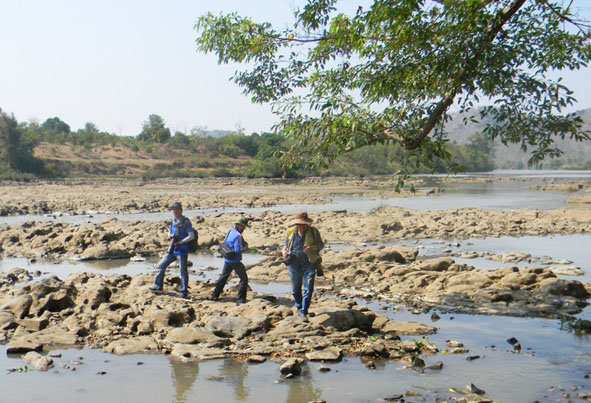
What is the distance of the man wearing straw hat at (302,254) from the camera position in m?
9.34

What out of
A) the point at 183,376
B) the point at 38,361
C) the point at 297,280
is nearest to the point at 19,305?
the point at 38,361

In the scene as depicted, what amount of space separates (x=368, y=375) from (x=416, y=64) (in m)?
3.73

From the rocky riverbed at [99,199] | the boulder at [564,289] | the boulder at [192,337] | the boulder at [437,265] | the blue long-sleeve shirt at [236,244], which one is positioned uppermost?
the blue long-sleeve shirt at [236,244]

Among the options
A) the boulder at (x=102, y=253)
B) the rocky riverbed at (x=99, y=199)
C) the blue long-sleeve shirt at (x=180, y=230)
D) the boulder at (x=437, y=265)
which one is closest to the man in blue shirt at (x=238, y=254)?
the blue long-sleeve shirt at (x=180, y=230)

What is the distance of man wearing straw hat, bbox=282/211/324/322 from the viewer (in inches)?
368

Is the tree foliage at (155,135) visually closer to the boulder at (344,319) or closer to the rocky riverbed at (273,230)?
the rocky riverbed at (273,230)

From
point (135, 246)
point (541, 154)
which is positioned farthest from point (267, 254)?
point (541, 154)

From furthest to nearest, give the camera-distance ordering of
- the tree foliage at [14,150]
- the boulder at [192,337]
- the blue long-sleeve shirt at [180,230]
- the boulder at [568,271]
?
the tree foliage at [14,150], the boulder at [568,271], the blue long-sleeve shirt at [180,230], the boulder at [192,337]

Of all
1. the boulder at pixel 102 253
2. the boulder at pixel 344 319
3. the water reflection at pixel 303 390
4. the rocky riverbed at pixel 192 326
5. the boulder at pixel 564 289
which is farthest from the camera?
the boulder at pixel 102 253

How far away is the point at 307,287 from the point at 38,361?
3.68m

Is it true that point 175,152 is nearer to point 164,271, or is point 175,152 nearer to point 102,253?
point 102,253

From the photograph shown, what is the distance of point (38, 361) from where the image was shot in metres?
7.55

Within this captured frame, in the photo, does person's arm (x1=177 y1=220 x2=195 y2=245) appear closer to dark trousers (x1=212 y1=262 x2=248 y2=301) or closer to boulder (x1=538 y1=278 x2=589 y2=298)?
dark trousers (x1=212 y1=262 x2=248 y2=301)

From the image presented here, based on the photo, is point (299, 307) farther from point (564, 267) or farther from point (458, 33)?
point (564, 267)
